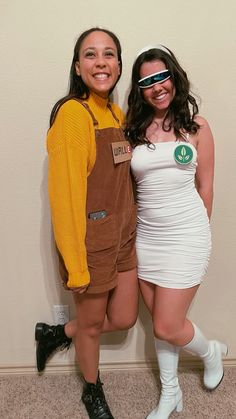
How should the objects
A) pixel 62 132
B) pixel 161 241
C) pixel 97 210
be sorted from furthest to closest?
pixel 161 241, pixel 97 210, pixel 62 132

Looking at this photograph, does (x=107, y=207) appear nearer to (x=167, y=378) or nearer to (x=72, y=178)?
(x=72, y=178)

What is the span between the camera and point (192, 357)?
1.83m

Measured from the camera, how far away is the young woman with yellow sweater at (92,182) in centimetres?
118

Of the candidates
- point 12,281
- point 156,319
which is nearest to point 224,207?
point 156,319

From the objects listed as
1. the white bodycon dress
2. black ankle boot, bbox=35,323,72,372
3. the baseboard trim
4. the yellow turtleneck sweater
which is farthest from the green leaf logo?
the baseboard trim

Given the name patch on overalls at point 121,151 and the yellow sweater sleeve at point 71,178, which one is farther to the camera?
the name patch on overalls at point 121,151

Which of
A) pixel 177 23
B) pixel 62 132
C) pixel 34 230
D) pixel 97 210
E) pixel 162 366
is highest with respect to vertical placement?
pixel 177 23

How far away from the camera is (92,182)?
4.12 ft

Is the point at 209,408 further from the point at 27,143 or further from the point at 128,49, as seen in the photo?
the point at 128,49

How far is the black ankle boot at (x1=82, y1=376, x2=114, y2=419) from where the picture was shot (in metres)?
1.56

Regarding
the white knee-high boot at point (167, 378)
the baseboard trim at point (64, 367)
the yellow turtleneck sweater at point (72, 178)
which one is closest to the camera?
the yellow turtleneck sweater at point (72, 178)

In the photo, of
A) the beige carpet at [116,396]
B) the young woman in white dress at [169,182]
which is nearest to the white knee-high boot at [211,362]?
the beige carpet at [116,396]

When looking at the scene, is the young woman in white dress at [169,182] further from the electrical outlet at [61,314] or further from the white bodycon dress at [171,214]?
the electrical outlet at [61,314]

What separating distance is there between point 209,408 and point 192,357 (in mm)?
257
